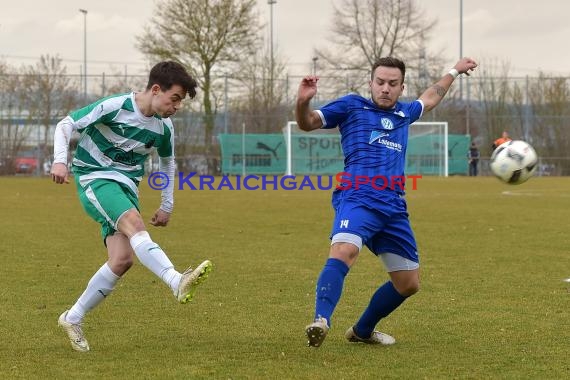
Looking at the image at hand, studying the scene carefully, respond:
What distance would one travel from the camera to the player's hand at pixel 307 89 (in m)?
5.15

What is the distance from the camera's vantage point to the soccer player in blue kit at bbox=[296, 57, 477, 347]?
5180mm

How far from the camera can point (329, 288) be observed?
5.04 m

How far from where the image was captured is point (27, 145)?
41.4m

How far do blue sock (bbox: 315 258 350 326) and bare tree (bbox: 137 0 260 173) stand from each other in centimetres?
3847

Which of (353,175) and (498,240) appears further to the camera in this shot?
(498,240)

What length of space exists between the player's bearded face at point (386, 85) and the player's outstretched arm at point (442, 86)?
590mm

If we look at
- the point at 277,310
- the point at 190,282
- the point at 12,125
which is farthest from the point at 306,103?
the point at 12,125

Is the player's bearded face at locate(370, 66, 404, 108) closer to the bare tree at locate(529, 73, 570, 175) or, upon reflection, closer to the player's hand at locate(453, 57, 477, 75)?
the player's hand at locate(453, 57, 477, 75)

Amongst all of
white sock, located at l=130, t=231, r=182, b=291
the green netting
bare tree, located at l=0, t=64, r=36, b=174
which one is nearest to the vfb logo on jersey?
white sock, located at l=130, t=231, r=182, b=291

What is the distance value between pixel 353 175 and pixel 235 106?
39346mm

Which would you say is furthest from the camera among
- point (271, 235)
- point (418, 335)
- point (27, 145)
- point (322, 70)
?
point (322, 70)

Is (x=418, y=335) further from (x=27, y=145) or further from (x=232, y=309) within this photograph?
(x=27, y=145)

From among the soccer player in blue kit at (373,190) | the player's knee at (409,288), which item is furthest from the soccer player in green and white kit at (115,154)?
the player's knee at (409,288)

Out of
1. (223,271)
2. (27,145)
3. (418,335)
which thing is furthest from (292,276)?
(27,145)
